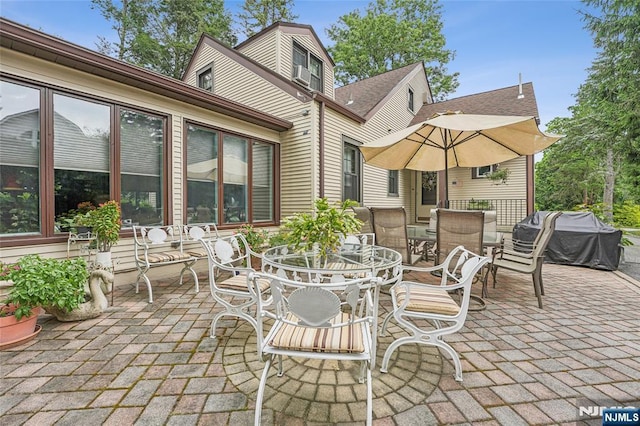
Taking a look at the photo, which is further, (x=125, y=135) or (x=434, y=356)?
(x=125, y=135)

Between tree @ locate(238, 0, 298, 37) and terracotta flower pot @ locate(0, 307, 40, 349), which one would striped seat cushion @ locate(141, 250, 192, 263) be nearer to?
terracotta flower pot @ locate(0, 307, 40, 349)

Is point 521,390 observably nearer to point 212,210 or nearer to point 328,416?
point 328,416

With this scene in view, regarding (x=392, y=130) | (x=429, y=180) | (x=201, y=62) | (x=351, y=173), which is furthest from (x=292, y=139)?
(x=429, y=180)

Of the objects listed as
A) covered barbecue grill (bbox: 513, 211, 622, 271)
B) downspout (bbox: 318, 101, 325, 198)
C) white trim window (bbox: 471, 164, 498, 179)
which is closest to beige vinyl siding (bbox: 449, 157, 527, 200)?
white trim window (bbox: 471, 164, 498, 179)

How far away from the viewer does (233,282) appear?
8.84 ft

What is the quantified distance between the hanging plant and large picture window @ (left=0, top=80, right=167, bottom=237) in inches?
385

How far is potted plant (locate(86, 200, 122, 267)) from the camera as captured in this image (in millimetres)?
3438

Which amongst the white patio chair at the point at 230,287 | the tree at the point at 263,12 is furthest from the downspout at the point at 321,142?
the tree at the point at 263,12

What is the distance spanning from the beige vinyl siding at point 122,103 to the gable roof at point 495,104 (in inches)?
344

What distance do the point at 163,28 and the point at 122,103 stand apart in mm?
13560

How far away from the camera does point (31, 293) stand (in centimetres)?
239

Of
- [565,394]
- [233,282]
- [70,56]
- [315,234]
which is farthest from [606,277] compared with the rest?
[70,56]

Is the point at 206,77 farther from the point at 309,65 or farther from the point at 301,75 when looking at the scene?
the point at 309,65

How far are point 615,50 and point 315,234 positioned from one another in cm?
1109
